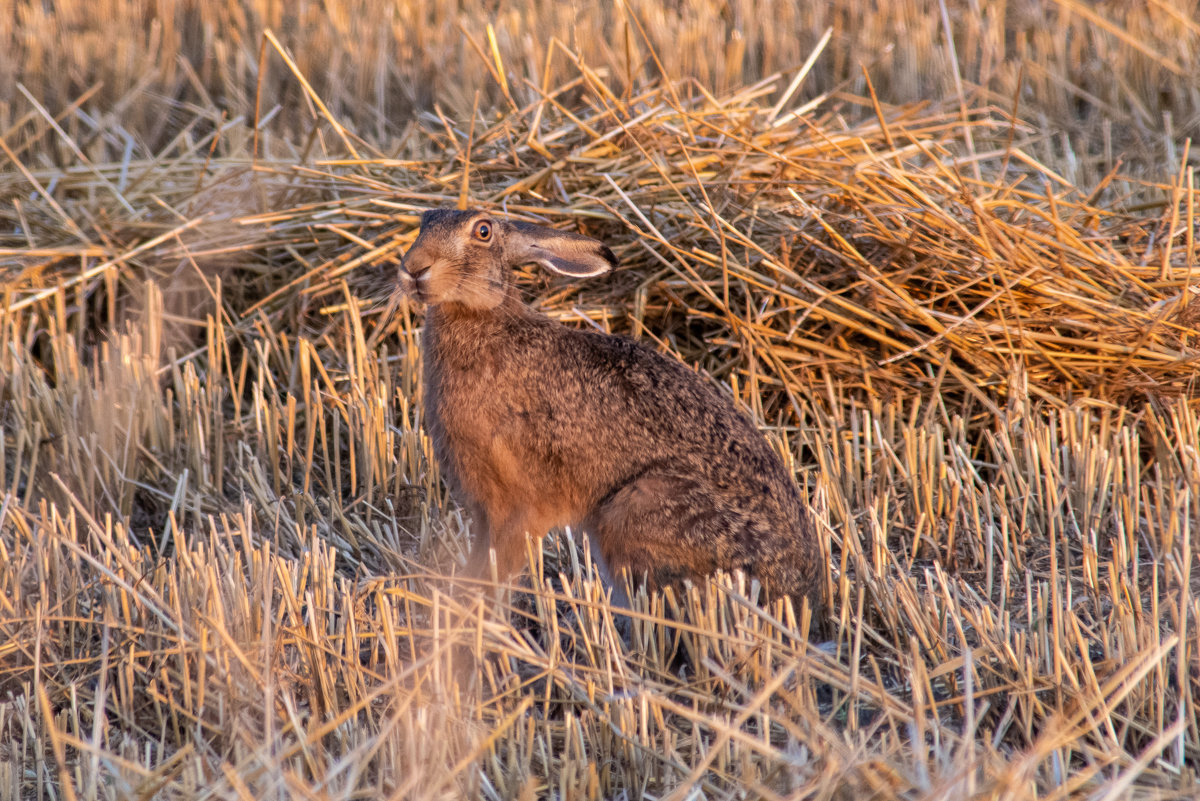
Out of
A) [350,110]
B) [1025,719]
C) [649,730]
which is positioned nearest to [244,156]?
[350,110]

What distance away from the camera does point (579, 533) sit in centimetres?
421

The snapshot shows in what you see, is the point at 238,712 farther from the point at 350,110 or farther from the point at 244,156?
the point at 350,110

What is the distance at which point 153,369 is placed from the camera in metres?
5.10

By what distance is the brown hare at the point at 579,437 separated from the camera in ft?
11.6

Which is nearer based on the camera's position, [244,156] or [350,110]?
[244,156]

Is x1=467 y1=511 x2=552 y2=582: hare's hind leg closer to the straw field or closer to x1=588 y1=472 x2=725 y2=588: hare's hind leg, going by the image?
the straw field

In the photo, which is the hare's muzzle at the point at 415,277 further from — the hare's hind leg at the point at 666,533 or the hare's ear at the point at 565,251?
the hare's hind leg at the point at 666,533

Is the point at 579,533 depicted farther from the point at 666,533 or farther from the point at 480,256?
the point at 480,256

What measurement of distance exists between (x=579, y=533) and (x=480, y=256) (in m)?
1.04

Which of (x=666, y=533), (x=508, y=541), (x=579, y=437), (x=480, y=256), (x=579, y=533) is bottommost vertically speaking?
(x=579, y=533)

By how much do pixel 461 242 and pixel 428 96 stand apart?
14.5 ft

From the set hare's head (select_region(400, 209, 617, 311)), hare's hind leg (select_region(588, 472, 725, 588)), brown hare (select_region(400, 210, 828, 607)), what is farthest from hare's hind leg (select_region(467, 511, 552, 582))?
hare's head (select_region(400, 209, 617, 311))

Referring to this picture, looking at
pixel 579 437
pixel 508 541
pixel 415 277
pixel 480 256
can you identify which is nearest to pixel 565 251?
pixel 480 256

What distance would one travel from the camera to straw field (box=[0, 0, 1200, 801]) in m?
2.69
